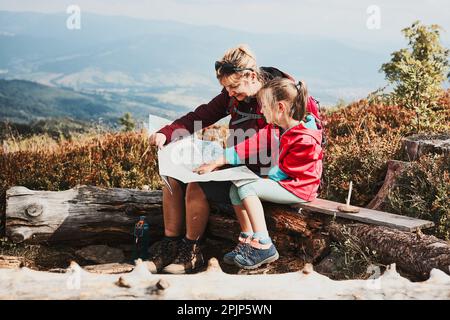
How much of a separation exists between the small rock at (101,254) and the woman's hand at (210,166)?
5.43ft

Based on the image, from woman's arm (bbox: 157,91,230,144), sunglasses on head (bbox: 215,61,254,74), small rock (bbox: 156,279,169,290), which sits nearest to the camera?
small rock (bbox: 156,279,169,290)

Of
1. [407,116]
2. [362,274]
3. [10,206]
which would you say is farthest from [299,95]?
[407,116]

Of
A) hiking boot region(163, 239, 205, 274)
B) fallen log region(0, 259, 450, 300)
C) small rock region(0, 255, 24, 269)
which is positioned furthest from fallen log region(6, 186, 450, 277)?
fallen log region(0, 259, 450, 300)

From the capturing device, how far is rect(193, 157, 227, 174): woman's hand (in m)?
4.76

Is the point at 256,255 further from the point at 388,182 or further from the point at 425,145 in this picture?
the point at 425,145

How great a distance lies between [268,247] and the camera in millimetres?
4617

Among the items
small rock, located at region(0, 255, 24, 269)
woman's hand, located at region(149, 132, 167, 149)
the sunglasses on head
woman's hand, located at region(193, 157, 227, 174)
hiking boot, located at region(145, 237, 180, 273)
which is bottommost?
small rock, located at region(0, 255, 24, 269)

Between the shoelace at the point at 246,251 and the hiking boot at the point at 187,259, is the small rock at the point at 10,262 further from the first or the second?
the shoelace at the point at 246,251

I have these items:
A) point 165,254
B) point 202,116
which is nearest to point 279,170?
point 202,116

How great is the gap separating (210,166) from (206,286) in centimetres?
139

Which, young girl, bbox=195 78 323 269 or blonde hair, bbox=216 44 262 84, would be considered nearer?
young girl, bbox=195 78 323 269

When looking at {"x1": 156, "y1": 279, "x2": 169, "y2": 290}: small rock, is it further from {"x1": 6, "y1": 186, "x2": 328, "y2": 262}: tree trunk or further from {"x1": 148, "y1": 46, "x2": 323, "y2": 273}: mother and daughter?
{"x1": 6, "y1": 186, "x2": 328, "y2": 262}: tree trunk

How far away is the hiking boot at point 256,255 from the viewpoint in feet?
15.1
